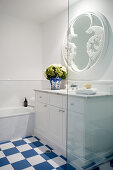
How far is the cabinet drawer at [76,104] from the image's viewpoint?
4.34ft

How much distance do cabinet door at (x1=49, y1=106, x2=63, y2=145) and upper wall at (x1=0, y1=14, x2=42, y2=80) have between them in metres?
1.37

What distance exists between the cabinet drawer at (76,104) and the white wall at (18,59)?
199 centimetres

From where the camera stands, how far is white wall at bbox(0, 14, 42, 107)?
3.00 metres

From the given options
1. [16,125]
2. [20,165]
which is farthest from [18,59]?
[20,165]

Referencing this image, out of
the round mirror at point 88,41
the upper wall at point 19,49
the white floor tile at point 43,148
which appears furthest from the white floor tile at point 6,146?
the round mirror at point 88,41

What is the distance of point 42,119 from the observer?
243 centimetres

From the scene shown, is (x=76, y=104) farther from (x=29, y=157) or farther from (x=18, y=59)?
(x=18, y=59)

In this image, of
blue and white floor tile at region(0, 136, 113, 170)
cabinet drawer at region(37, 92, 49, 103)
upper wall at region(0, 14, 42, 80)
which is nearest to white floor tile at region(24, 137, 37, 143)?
blue and white floor tile at region(0, 136, 113, 170)

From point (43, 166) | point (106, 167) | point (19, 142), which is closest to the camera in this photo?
point (106, 167)

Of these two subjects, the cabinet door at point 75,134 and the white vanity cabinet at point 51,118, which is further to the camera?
the white vanity cabinet at point 51,118

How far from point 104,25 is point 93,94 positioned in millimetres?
615

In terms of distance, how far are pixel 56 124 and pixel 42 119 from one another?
425 millimetres

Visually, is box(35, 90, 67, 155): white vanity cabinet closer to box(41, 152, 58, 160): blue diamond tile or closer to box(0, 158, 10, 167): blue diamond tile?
box(41, 152, 58, 160): blue diamond tile

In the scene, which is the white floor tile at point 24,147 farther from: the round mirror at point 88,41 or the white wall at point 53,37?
the white wall at point 53,37
